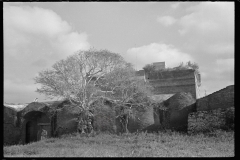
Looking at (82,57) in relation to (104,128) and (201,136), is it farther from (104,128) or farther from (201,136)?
(201,136)

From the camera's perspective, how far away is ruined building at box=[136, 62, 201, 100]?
2505 cm

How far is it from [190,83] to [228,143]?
14254 mm

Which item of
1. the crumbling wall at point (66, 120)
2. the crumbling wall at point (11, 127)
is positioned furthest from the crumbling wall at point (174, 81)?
the crumbling wall at point (11, 127)

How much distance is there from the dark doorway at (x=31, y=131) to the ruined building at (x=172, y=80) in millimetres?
11857

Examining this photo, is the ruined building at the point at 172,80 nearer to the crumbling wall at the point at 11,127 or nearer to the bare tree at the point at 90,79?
the bare tree at the point at 90,79

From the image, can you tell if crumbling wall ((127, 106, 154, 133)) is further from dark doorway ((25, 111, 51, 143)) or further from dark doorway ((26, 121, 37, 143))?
dark doorway ((26, 121, 37, 143))

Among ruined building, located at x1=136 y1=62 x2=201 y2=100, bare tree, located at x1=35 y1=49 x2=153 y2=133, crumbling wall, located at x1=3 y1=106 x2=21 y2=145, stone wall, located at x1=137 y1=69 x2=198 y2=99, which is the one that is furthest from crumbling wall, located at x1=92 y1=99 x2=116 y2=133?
crumbling wall, located at x1=3 y1=106 x2=21 y2=145

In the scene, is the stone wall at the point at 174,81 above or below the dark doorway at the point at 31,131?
above

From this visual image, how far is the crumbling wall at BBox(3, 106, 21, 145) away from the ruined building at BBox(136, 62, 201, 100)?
43.2 feet

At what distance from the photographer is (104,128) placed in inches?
757

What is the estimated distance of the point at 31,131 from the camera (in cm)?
2302

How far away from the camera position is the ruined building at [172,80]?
25.0 meters

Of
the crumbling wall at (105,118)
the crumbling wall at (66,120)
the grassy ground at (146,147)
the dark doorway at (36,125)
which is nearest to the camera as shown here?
the grassy ground at (146,147)

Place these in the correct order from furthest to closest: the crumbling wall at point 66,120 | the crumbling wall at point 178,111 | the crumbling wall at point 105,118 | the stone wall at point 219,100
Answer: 1. the crumbling wall at point 66,120
2. the crumbling wall at point 105,118
3. the crumbling wall at point 178,111
4. the stone wall at point 219,100
